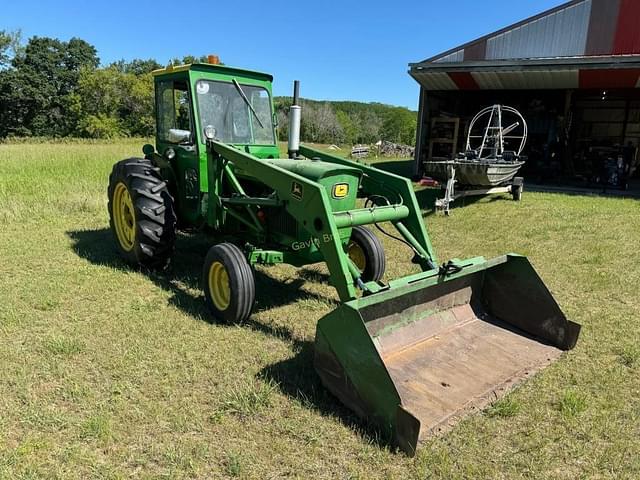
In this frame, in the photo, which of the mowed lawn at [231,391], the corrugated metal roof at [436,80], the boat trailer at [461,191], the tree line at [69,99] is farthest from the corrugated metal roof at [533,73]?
the tree line at [69,99]

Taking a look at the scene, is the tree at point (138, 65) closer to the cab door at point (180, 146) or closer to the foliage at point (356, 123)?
the foliage at point (356, 123)

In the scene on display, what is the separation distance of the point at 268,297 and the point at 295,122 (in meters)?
1.74

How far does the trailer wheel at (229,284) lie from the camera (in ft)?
12.6

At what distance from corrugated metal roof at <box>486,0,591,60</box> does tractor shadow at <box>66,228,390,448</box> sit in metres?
11.0

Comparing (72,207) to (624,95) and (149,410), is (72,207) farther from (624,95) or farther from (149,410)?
(624,95)

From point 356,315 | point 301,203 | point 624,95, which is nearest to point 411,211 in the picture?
point 301,203

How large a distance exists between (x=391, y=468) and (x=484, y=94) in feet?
50.5

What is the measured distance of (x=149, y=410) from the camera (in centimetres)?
286

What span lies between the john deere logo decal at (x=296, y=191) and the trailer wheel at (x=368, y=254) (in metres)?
1.25

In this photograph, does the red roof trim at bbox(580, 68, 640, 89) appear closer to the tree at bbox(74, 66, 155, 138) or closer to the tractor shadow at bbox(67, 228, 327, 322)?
the tractor shadow at bbox(67, 228, 327, 322)

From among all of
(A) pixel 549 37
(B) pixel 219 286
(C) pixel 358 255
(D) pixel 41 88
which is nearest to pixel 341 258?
(B) pixel 219 286

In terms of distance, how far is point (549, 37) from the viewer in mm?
12898

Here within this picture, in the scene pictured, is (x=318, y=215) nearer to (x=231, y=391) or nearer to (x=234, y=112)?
(x=231, y=391)

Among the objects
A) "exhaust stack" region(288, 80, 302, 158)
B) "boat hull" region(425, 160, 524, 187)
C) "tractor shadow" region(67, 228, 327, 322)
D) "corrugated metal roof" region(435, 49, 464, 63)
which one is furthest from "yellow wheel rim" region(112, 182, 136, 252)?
"corrugated metal roof" region(435, 49, 464, 63)
